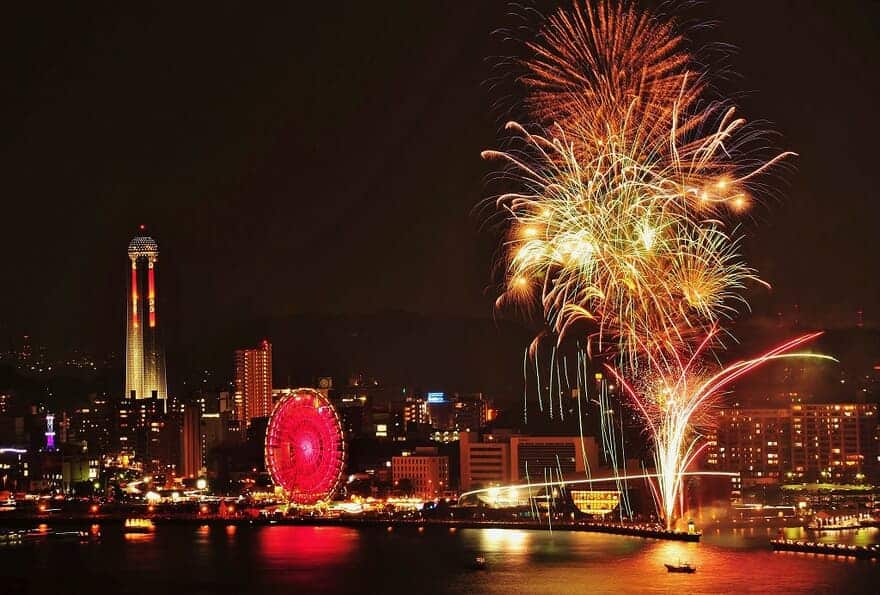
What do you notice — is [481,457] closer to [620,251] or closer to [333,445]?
[333,445]

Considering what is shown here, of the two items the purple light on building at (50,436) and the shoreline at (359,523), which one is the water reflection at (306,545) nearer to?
the shoreline at (359,523)

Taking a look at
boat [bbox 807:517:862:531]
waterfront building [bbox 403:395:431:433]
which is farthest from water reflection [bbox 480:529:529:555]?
waterfront building [bbox 403:395:431:433]

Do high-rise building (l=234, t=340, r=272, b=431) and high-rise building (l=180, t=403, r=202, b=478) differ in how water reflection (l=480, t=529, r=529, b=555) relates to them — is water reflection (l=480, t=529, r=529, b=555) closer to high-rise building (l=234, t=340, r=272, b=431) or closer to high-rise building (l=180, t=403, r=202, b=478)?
high-rise building (l=180, t=403, r=202, b=478)

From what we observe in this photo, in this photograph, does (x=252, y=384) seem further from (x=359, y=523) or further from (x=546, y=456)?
(x=359, y=523)

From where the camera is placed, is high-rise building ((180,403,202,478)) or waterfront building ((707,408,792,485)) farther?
high-rise building ((180,403,202,478))

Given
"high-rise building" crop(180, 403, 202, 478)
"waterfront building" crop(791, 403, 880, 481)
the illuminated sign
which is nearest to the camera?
"waterfront building" crop(791, 403, 880, 481)

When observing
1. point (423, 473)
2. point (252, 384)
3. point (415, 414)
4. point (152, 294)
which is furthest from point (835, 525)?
point (252, 384)
